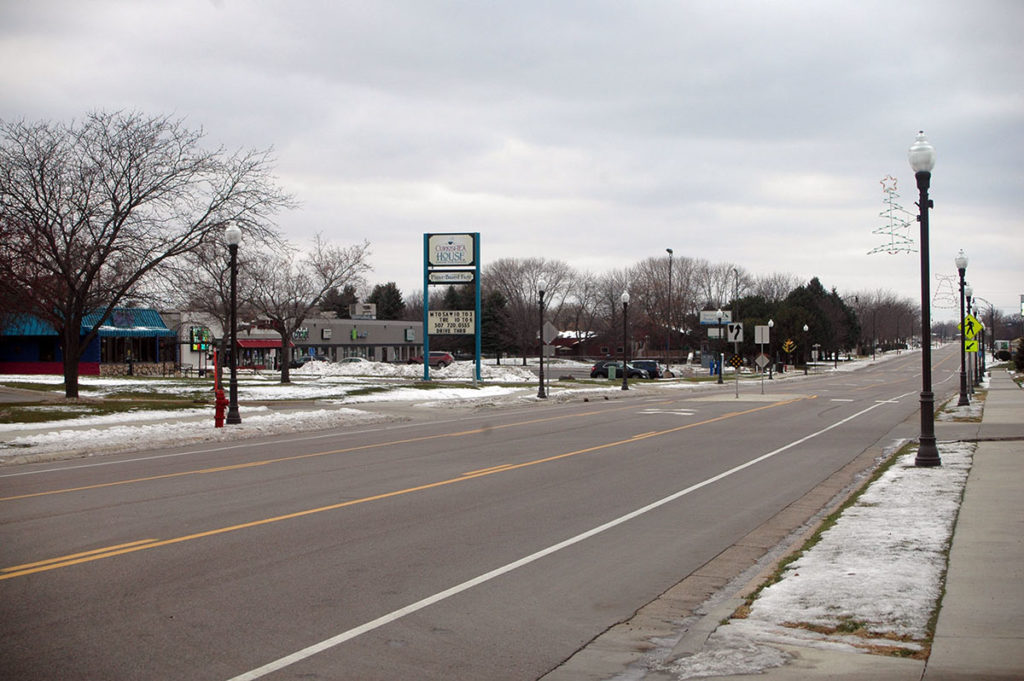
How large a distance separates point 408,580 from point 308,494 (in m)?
5.09

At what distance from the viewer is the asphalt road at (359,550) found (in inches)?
238

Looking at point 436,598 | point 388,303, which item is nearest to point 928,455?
point 436,598

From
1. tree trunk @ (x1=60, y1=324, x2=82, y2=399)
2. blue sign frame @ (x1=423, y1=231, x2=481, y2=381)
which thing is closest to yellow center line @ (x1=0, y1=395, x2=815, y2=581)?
tree trunk @ (x1=60, y1=324, x2=82, y2=399)

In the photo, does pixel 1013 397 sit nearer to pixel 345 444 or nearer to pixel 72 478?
pixel 345 444

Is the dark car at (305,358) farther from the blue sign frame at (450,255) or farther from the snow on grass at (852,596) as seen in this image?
the snow on grass at (852,596)

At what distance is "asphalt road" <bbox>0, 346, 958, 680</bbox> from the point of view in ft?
19.8

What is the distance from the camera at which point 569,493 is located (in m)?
12.8

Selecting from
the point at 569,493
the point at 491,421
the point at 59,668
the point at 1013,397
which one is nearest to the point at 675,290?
the point at 1013,397

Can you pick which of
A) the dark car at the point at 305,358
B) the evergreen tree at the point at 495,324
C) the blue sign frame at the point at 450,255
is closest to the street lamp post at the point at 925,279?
the blue sign frame at the point at 450,255

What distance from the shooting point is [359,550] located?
9.00m

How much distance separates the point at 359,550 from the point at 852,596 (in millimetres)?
4549

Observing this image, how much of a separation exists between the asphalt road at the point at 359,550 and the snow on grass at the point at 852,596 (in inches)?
39.9

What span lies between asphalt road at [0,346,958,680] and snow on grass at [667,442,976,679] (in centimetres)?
101

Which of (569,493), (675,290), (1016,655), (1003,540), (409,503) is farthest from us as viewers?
(675,290)
